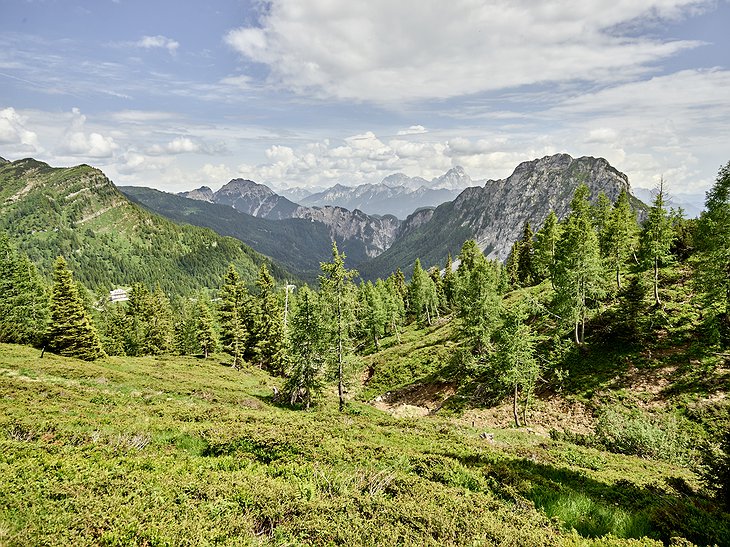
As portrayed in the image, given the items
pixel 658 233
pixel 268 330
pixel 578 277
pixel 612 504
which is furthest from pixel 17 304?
pixel 658 233

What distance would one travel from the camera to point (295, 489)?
28.5ft

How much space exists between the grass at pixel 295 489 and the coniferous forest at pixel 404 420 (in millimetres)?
64

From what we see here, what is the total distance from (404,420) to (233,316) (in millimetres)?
39159

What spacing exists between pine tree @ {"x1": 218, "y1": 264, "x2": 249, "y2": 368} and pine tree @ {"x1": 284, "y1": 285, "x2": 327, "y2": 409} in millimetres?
25617

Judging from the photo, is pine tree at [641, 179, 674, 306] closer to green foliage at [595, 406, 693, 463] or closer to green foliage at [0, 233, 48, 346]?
green foliage at [595, 406, 693, 463]

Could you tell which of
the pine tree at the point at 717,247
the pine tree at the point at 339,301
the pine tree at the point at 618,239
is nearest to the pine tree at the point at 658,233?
the pine tree at the point at 618,239

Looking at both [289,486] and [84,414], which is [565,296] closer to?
[289,486]

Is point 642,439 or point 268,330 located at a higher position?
point 268,330

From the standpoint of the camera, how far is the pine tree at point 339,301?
96.3 feet

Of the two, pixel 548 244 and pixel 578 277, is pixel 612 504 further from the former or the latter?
pixel 548 244

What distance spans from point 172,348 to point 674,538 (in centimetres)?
Answer: 7619

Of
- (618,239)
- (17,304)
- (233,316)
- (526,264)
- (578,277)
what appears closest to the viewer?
(578,277)

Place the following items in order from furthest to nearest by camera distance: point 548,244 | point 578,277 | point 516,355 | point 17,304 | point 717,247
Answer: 1. point 548,244
2. point 17,304
3. point 578,277
4. point 516,355
5. point 717,247

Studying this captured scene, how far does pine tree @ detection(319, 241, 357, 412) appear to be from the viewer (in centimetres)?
2934
